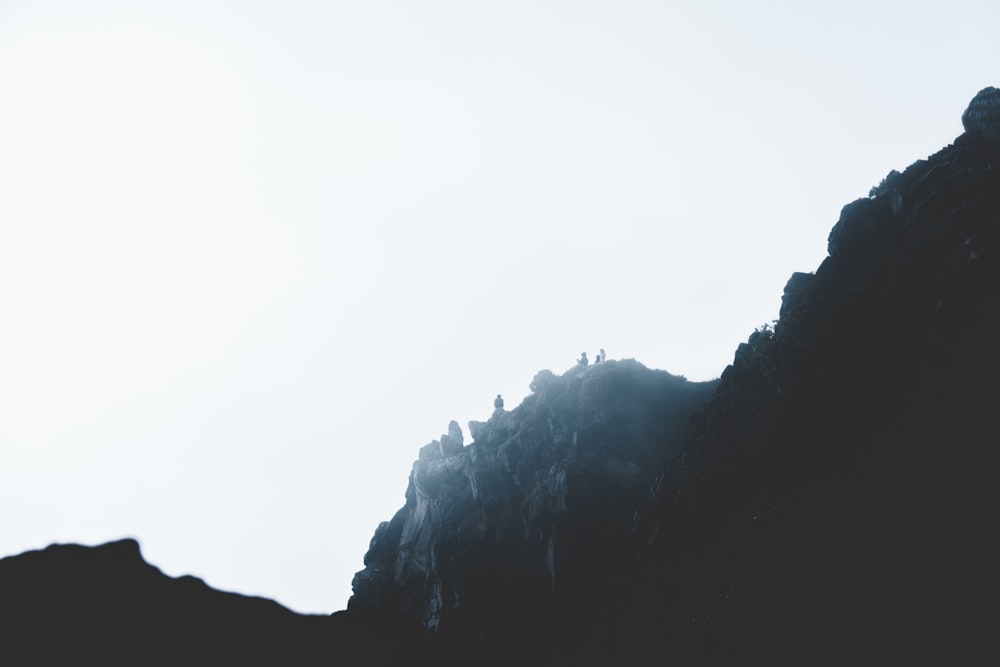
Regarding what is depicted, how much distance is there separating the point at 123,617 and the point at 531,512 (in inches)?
1970

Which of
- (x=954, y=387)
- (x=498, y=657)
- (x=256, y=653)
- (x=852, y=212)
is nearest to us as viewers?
(x=256, y=653)

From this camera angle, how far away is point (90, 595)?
2467 cm

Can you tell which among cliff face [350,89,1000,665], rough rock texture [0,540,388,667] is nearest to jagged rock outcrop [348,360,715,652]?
cliff face [350,89,1000,665]

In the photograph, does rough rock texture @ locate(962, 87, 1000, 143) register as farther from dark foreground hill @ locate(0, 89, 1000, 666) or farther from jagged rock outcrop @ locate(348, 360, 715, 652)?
jagged rock outcrop @ locate(348, 360, 715, 652)

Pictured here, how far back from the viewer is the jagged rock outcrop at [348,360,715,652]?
64.0 metres

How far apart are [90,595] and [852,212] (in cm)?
6596

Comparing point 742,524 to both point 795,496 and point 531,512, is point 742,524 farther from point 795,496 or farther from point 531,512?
point 531,512

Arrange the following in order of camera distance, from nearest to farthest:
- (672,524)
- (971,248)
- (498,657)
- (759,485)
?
(971,248) → (759,485) → (672,524) → (498,657)

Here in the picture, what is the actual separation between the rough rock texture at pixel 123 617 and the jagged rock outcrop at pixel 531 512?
125 ft

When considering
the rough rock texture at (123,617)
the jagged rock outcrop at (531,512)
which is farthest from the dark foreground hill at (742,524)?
the jagged rock outcrop at (531,512)

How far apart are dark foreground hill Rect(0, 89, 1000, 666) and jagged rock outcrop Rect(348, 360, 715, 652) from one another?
1.01 ft

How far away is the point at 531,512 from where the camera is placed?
69.8 metres

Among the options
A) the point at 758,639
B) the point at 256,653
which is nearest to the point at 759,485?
the point at 758,639

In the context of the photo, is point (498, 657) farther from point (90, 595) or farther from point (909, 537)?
point (90, 595)
